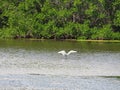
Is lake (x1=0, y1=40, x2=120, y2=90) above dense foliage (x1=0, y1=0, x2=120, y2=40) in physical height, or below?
above

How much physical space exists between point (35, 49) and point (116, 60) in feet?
32.6

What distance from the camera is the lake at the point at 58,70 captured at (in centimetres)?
2194

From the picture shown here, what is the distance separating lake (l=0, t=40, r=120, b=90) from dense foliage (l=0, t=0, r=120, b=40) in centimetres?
1731

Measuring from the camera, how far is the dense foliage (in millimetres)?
58594

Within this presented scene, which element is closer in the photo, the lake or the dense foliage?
the lake

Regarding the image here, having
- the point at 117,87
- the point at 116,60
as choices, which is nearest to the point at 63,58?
the point at 116,60

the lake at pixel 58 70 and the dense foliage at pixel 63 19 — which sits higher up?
the lake at pixel 58 70

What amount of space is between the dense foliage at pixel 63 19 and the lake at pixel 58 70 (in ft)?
A: 56.8

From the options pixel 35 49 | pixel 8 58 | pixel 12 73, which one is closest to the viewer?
pixel 12 73

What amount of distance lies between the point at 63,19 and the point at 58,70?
33934 millimetres

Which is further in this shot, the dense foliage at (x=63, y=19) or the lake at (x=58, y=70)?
the dense foliage at (x=63, y=19)

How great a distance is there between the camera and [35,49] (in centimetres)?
4203

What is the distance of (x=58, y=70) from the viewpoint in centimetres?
2753

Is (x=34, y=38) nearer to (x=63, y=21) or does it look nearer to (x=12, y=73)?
(x=63, y=21)
